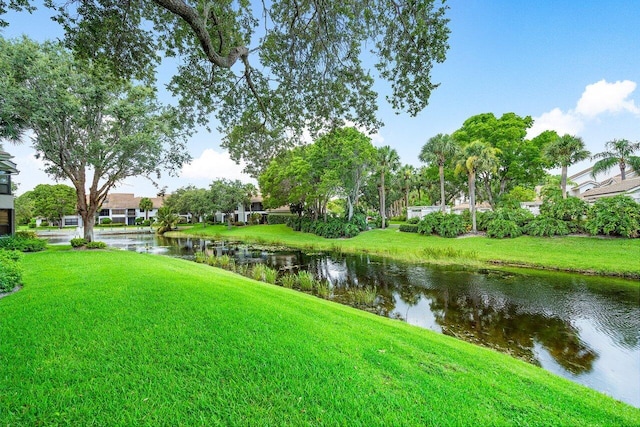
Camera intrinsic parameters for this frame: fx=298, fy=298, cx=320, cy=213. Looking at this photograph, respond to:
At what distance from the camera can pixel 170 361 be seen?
3732 millimetres

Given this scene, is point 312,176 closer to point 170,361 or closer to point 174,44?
point 174,44

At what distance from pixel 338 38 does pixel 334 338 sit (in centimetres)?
697

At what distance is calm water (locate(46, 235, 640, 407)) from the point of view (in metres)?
6.81

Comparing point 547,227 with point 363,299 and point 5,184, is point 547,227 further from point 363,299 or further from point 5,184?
point 5,184

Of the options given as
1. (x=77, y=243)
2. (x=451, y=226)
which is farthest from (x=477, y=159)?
(x=77, y=243)

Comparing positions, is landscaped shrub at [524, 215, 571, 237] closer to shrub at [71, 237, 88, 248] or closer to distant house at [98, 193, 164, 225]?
shrub at [71, 237, 88, 248]

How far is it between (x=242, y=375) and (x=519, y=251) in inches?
844

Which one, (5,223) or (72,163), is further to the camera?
(5,223)

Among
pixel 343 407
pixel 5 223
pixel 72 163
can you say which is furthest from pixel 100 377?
pixel 5 223

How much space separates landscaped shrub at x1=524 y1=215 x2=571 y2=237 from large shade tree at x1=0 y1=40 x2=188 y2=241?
2433cm

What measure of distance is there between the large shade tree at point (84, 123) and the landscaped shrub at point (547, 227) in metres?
24.3

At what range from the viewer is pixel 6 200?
62.6 feet

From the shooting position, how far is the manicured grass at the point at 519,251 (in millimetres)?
15520

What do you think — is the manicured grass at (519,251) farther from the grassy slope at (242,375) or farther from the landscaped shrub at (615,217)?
the grassy slope at (242,375)
